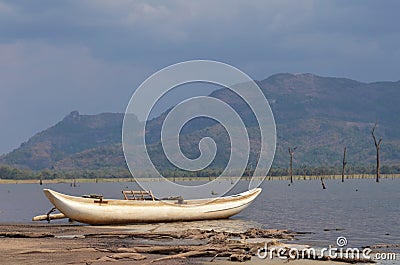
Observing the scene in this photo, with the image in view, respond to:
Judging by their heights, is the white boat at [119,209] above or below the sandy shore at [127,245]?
above

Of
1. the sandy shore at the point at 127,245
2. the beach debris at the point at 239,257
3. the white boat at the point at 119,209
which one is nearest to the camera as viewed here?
the beach debris at the point at 239,257

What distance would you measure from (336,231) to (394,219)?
38.1 feet

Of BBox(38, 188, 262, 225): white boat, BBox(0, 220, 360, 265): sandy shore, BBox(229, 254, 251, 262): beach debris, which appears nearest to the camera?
BBox(229, 254, 251, 262): beach debris

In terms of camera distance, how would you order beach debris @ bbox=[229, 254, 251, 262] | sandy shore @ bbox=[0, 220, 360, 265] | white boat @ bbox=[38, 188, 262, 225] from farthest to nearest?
white boat @ bbox=[38, 188, 262, 225] → sandy shore @ bbox=[0, 220, 360, 265] → beach debris @ bbox=[229, 254, 251, 262]

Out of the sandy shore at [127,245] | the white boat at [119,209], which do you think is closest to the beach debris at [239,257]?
the sandy shore at [127,245]

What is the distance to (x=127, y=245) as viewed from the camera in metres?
26.5

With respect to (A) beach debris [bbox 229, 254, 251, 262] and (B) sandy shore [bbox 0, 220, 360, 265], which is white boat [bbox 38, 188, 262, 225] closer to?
(B) sandy shore [bbox 0, 220, 360, 265]

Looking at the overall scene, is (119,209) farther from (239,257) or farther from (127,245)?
(239,257)

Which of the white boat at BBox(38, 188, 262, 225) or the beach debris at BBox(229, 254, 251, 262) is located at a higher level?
the white boat at BBox(38, 188, 262, 225)

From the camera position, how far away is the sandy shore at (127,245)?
72.4 ft

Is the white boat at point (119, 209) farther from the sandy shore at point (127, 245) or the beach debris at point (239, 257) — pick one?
the beach debris at point (239, 257)

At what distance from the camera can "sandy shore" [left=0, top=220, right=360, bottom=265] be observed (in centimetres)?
2206

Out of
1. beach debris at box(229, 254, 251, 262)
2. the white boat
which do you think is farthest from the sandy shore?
the white boat

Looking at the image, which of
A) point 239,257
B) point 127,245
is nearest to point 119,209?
point 127,245
